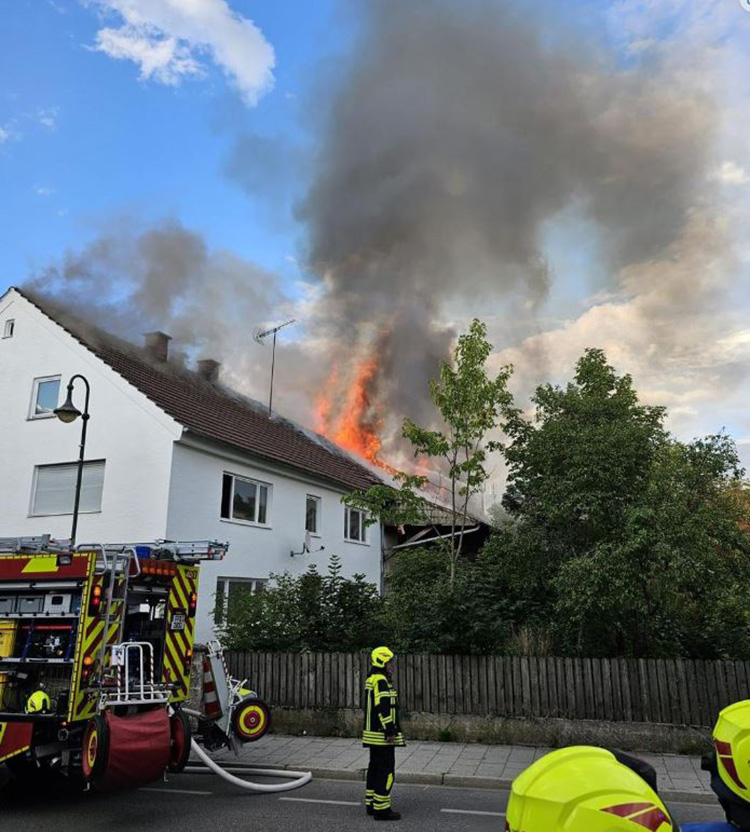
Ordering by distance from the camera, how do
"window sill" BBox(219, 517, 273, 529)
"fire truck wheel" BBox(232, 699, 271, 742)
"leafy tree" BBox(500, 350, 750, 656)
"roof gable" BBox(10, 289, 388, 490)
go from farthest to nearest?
"roof gable" BBox(10, 289, 388, 490), "window sill" BBox(219, 517, 273, 529), "leafy tree" BBox(500, 350, 750, 656), "fire truck wheel" BBox(232, 699, 271, 742)

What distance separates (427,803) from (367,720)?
1.18 meters

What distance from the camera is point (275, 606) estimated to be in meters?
11.1

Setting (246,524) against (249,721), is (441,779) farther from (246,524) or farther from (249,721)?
(246,524)

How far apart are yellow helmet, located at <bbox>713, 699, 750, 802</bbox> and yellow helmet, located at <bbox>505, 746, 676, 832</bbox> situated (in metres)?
0.34

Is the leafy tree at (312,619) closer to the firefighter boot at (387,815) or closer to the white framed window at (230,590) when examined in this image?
the white framed window at (230,590)

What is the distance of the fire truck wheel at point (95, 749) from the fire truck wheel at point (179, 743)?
75 cm

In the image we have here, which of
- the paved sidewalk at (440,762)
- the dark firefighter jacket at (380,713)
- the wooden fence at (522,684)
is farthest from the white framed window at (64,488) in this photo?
the dark firefighter jacket at (380,713)

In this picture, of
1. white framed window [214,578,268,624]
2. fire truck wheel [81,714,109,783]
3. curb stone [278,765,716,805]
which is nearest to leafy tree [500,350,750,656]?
curb stone [278,765,716,805]

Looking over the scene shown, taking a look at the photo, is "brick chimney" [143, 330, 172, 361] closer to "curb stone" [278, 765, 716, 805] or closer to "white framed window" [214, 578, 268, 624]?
"white framed window" [214, 578, 268, 624]

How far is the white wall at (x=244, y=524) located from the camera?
1379 cm

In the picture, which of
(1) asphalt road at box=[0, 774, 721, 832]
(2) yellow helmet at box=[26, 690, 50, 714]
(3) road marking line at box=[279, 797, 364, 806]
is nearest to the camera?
(1) asphalt road at box=[0, 774, 721, 832]

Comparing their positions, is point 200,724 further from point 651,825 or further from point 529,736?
point 651,825

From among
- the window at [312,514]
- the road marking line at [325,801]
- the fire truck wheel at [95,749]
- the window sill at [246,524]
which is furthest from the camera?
the window at [312,514]

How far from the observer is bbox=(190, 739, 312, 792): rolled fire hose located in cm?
683
